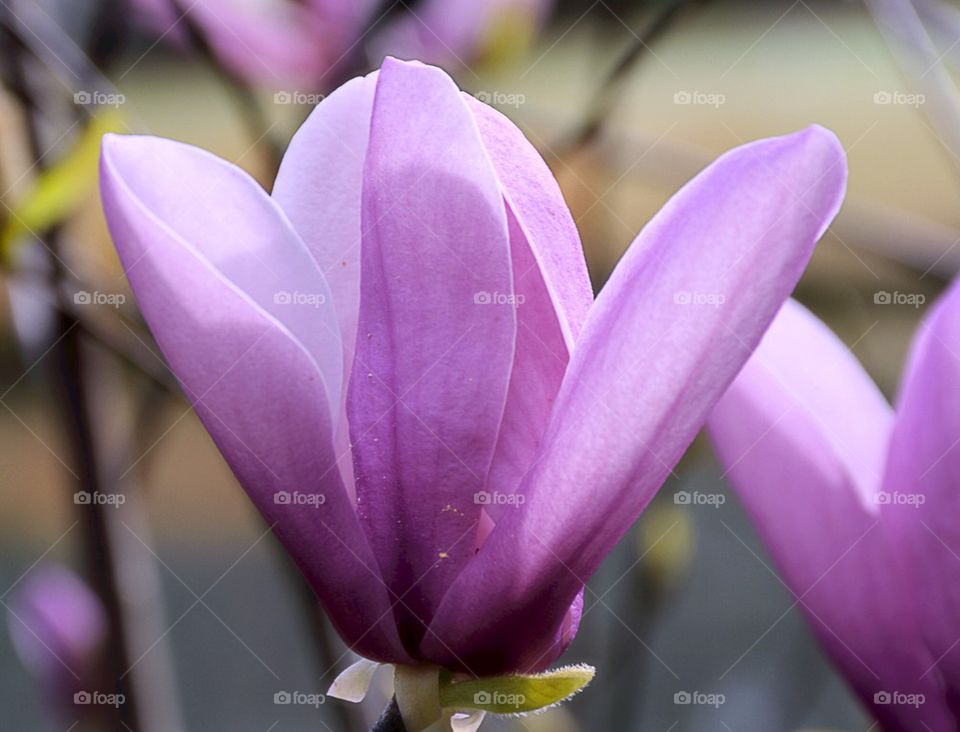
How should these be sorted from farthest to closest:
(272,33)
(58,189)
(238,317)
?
(272,33)
(58,189)
(238,317)

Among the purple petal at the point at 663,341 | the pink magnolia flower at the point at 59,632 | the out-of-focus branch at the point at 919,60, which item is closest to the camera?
the purple petal at the point at 663,341

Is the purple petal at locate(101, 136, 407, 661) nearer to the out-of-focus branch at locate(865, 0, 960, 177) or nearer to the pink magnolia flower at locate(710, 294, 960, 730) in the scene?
the pink magnolia flower at locate(710, 294, 960, 730)

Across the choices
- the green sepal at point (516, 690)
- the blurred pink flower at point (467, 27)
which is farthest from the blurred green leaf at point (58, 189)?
Result: the green sepal at point (516, 690)

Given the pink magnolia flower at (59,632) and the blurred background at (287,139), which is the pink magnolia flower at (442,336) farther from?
the pink magnolia flower at (59,632)

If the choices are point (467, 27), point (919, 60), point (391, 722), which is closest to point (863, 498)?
point (391, 722)

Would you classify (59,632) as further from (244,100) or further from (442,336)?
(442,336)

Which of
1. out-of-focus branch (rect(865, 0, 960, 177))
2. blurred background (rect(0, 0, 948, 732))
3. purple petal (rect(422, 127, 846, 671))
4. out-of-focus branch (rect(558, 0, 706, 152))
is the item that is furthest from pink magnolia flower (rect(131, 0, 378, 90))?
purple petal (rect(422, 127, 846, 671))

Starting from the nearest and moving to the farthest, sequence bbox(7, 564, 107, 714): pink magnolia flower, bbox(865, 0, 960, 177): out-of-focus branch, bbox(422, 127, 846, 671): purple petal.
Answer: bbox(422, 127, 846, 671): purple petal < bbox(865, 0, 960, 177): out-of-focus branch < bbox(7, 564, 107, 714): pink magnolia flower
